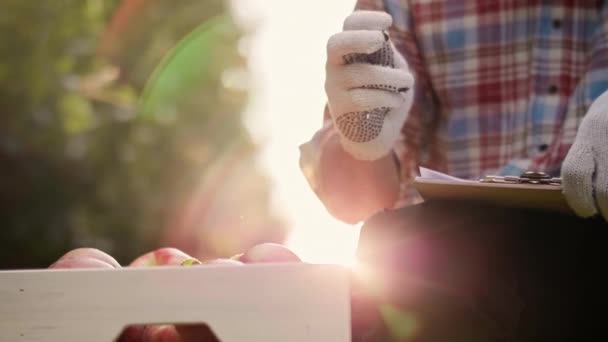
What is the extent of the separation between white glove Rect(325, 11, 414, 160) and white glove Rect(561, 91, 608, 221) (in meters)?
0.30

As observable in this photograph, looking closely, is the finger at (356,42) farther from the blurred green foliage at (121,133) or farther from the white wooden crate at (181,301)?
the blurred green foliage at (121,133)

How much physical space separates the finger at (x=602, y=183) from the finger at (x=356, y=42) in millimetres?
339

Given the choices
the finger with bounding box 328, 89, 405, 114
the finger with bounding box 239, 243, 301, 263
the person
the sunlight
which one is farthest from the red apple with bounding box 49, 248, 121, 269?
the sunlight

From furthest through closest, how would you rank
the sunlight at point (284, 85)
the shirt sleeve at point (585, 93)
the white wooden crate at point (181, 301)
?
the sunlight at point (284, 85) < the shirt sleeve at point (585, 93) < the white wooden crate at point (181, 301)

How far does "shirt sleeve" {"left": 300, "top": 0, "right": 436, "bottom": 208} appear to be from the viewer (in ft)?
5.64

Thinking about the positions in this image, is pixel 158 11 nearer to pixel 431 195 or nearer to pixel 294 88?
pixel 294 88

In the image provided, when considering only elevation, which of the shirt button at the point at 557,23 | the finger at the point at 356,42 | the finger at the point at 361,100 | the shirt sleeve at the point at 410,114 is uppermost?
the finger at the point at 356,42

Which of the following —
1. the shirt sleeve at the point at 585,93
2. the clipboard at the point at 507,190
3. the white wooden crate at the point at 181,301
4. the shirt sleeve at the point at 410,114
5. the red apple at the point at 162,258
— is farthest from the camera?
the shirt sleeve at the point at 410,114

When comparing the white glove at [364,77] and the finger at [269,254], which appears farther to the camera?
the white glove at [364,77]

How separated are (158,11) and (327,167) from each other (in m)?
4.19

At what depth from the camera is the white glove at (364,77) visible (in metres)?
1.27

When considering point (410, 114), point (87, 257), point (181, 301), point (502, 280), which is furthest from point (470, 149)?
point (181, 301)

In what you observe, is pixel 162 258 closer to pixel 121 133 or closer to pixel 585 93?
pixel 585 93

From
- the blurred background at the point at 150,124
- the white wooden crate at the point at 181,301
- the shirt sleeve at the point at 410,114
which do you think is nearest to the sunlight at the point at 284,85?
the blurred background at the point at 150,124
